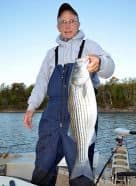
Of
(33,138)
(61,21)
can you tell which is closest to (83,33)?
(61,21)

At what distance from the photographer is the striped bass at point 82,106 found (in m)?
3.61

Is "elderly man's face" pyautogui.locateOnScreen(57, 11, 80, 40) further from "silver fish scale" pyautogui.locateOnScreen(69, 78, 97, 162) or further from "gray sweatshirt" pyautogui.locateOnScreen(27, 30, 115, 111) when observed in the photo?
"silver fish scale" pyautogui.locateOnScreen(69, 78, 97, 162)

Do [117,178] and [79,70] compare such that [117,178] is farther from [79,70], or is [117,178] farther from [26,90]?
[26,90]

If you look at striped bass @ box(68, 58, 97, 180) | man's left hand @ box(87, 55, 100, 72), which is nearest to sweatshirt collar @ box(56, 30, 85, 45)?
man's left hand @ box(87, 55, 100, 72)

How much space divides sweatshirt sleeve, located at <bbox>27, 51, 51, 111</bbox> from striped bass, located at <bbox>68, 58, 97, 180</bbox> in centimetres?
118

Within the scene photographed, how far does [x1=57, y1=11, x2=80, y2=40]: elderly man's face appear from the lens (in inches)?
184

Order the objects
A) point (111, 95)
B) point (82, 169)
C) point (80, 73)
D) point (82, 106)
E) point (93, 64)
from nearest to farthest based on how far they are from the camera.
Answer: point (80, 73)
point (82, 106)
point (93, 64)
point (82, 169)
point (111, 95)

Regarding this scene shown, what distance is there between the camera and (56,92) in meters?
4.75

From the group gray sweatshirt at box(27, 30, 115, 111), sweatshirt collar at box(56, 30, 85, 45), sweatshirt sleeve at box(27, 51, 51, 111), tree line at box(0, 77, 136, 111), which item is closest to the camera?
gray sweatshirt at box(27, 30, 115, 111)

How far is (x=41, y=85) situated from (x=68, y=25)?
76 cm

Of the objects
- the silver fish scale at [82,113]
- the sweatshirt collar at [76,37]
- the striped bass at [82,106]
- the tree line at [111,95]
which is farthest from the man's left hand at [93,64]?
the tree line at [111,95]

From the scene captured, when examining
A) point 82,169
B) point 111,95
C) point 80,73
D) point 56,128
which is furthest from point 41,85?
point 111,95

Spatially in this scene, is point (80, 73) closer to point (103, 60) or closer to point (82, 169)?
point (103, 60)

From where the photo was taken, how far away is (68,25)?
472 centimetres
